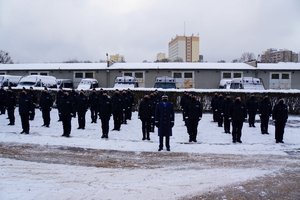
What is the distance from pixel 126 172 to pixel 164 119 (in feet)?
12.8

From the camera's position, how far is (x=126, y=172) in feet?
34.7

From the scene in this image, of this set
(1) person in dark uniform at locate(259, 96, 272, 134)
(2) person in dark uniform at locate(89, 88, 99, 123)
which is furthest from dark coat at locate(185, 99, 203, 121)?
(2) person in dark uniform at locate(89, 88, 99, 123)

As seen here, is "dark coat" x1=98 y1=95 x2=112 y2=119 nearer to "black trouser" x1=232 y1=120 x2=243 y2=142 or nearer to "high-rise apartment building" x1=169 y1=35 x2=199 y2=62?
"black trouser" x1=232 y1=120 x2=243 y2=142

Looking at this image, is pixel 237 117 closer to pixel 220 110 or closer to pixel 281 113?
pixel 281 113

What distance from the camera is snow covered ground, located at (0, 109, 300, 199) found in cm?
848

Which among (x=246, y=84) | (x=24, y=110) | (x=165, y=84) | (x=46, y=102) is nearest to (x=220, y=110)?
(x=46, y=102)

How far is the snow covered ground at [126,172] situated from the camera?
8.48 metres

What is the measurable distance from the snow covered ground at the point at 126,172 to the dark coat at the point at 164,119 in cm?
74

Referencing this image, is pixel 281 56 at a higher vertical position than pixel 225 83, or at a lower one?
higher

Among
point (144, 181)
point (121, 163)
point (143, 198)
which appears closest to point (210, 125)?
point (121, 163)

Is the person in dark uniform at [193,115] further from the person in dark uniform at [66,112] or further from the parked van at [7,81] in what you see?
the parked van at [7,81]

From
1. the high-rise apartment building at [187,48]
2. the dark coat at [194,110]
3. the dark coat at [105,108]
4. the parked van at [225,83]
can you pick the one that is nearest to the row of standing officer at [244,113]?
the dark coat at [194,110]

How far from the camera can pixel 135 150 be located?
14266 millimetres

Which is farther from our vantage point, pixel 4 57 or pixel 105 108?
pixel 4 57
